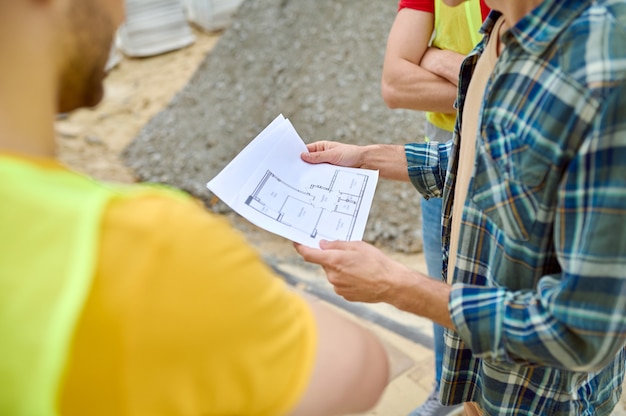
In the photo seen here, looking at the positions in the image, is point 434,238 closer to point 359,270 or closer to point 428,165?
point 428,165

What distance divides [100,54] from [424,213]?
5.49ft

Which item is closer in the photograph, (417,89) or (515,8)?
(515,8)

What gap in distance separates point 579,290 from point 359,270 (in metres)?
0.49

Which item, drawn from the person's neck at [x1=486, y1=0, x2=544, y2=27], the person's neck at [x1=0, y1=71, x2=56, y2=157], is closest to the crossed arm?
the person's neck at [x1=486, y1=0, x2=544, y2=27]

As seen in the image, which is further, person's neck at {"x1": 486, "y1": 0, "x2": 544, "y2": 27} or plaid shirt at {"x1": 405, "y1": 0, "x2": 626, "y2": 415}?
person's neck at {"x1": 486, "y1": 0, "x2": 544, "y2": 27}

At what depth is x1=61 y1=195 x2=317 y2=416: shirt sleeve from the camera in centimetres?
69

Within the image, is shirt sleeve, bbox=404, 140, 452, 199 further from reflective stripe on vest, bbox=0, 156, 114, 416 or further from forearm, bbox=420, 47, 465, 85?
reflective stripe on vest, bbox=0, 156, 114, 416

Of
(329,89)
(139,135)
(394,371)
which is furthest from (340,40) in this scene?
(394,371)

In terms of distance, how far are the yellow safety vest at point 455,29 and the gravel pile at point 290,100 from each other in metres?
2.39

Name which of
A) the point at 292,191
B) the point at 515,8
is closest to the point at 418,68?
the point at 292,191

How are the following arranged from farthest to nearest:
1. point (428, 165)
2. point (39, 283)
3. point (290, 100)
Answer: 1. point (290, 100)
2. point (428, 165)
3. point (39, 283)

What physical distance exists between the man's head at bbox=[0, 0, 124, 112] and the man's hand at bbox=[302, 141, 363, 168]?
91 centimetres

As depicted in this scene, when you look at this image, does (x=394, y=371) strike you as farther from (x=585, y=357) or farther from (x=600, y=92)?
(x=600, y=92)

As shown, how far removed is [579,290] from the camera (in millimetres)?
1112
